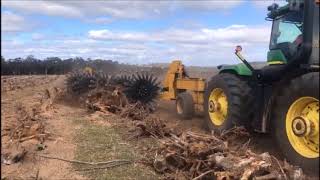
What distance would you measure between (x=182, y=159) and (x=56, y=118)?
4.86m

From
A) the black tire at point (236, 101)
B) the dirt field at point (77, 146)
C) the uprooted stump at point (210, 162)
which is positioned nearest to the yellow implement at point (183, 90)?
the dirt field at point (77, 146)

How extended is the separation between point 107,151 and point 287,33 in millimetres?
3539

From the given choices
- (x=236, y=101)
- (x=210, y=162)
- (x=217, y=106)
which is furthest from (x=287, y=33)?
(x=210, y=162)

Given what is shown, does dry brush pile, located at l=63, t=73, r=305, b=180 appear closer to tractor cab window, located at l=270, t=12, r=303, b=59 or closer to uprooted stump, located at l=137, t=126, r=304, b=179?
uprooted stump, located at l=137, t=126, r=304, b=179

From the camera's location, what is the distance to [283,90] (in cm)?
719

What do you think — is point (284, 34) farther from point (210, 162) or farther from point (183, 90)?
point (183, 90)

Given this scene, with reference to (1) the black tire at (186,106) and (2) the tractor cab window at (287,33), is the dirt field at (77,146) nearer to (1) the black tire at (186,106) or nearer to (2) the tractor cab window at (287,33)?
(1) the black tire at (186,106)

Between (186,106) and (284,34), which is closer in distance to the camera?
(284,34)

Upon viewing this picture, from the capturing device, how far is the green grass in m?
6.30

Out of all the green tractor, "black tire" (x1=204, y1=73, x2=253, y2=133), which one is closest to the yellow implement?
the green tractor

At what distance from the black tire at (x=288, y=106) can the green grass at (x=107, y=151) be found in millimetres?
1937

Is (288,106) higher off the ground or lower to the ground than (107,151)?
higher

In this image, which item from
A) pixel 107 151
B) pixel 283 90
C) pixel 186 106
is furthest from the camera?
pixel 186 106

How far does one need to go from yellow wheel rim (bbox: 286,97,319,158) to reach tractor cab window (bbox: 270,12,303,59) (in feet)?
3.65
